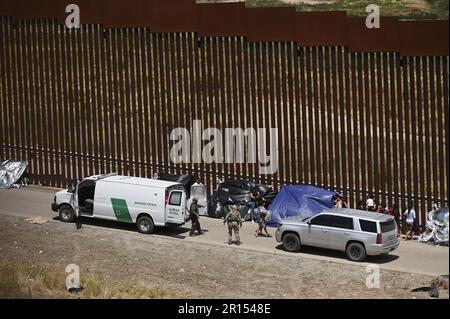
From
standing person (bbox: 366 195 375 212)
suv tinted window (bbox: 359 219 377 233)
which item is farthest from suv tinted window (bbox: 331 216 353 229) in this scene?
standing person (bbox: 366 195 375 212)

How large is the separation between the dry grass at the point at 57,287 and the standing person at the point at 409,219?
8383 millimetres

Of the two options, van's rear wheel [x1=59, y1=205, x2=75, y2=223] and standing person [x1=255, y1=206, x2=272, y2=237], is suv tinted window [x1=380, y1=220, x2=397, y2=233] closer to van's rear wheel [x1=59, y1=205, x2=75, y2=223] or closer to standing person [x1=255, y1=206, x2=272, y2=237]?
standing person [x1=255, y1=206, x2=272, y2=237]

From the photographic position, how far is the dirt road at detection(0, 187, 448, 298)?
23.4 metres

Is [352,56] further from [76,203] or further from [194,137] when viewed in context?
[76,203]

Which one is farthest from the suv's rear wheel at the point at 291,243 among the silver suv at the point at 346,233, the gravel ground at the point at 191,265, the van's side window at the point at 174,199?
the van's side window at the point at 174,199

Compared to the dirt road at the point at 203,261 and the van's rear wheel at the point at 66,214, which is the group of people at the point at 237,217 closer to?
the dirt road at the point at 203,261

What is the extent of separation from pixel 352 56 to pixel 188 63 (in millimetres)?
5786

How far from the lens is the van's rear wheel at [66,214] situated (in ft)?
96.4

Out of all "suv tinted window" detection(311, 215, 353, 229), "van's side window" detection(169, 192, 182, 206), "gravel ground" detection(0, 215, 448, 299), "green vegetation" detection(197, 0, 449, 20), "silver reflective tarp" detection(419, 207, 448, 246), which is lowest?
"gravel ground" detection(0, 215, 448, 299)

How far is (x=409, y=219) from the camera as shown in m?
27.5

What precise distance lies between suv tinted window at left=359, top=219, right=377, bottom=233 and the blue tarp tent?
3.12 m

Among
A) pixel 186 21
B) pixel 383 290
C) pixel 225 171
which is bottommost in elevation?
pixel 383 290

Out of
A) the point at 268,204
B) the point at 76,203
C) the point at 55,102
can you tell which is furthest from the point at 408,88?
the point at 55,102

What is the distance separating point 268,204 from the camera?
29859mm
